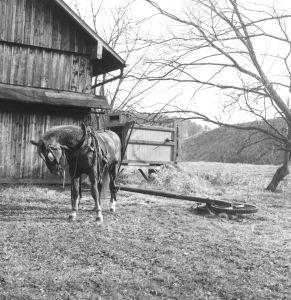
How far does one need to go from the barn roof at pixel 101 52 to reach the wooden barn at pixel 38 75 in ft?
0.10

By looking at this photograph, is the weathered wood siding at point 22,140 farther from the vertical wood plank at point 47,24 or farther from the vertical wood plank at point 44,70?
the vertical wood plank at point 47,24

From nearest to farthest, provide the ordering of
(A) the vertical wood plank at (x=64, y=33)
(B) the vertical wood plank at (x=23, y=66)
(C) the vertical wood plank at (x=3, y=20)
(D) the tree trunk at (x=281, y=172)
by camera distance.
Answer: (C) the vertical wood plank at (x=3, y=20), (B) the vertical wood plank at (x=23, y=66), (A) the vertical wood plank at (x=64, y=33), (D) the tree trunk at (x=281, y=172)

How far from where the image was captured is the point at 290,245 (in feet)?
22.6

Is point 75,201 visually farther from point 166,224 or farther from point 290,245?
point 290,245

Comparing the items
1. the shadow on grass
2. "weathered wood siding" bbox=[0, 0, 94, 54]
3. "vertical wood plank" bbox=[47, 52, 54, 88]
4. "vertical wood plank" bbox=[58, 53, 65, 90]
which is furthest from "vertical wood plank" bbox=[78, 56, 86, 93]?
the shadow on grass

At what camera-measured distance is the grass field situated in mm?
4680

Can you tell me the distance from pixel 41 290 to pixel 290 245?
441 cm

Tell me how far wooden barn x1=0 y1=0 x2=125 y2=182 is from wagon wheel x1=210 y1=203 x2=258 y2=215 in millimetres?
5236

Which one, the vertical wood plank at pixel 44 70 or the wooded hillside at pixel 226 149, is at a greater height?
the vertical wood plank at pixel 44 70

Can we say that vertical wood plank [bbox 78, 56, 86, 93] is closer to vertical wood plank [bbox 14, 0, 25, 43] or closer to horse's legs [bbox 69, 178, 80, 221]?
vertical wood plank [bbox 14, 0, 25, 43]

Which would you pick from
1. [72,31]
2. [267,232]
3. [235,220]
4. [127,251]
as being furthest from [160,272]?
[72,31]

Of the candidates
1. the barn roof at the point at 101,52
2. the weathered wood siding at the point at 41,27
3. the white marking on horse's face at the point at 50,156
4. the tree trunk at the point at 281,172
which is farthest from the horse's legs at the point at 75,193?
the tree trunk at the point at 281,172

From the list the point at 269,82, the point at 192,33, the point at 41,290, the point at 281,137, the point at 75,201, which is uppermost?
the point at 192,33

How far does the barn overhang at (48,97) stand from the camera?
37.8ft
